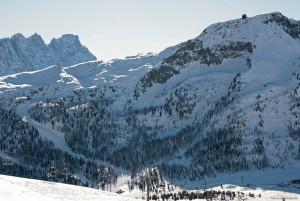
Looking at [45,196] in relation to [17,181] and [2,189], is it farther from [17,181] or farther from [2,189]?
[17,181]

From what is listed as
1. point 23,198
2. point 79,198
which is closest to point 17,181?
point 79,198

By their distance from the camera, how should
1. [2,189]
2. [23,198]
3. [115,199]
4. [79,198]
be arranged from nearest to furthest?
1. [23,198]
2. [2,189]
3. [79,198]
4. [115,199]

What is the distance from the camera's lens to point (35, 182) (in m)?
56.6

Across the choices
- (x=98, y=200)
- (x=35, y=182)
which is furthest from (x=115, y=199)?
(x=35, y=182)

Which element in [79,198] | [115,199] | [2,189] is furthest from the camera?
[115,199]

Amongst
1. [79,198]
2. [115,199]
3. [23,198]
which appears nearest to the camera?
[23,198]

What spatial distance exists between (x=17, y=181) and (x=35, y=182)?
7.75ft

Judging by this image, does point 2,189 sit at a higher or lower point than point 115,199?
higher

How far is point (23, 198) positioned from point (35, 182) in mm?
13705

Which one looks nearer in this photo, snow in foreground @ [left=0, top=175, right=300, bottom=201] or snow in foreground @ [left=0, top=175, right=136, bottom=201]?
snow in foreground @ [left=0, top=175, right=136, bottom=201]

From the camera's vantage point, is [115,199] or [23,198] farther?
[115,199]

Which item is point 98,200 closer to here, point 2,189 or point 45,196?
point 45,196

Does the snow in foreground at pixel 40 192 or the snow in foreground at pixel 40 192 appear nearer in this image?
the snow in foreground at pixel 40 192

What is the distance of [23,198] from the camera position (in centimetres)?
4309
